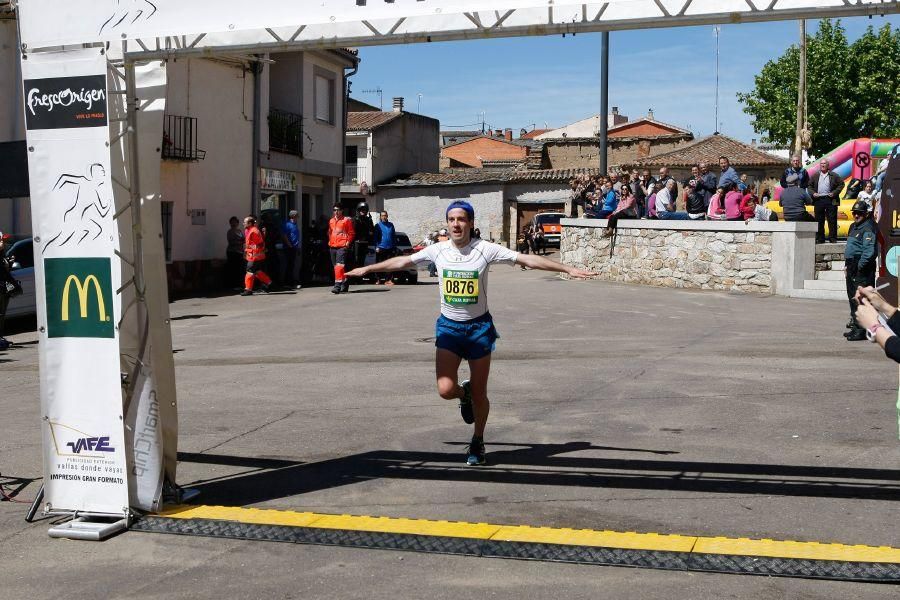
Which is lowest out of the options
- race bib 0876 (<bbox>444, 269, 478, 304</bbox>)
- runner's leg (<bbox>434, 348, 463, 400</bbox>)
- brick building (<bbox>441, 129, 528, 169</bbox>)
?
runner's leg (<bbox>434, 348, 463, 400</bbox>)

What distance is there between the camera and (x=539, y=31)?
566 cm

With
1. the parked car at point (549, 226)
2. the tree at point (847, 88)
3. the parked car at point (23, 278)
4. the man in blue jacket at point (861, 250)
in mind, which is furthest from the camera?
the tree at point (847, 88)

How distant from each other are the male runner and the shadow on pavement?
1.23 feet

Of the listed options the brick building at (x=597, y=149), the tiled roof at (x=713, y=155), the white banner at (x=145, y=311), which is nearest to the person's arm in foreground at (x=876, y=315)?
the white banner at (x=145, y=311)

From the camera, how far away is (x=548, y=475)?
741 cm

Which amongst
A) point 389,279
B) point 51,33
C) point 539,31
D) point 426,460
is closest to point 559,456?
point 426,460

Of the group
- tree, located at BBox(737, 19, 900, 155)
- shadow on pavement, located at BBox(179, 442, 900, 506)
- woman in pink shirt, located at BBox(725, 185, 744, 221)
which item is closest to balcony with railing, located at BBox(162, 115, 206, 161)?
woman in pink shirt, located at BBox(725, 185, 744, 221)

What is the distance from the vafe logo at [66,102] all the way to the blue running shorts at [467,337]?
2731mm

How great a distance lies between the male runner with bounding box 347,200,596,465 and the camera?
7.65 metres

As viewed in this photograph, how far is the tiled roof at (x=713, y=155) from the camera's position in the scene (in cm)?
5712

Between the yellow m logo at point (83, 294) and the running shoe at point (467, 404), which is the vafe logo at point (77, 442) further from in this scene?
the running shoe at point (467, 404)

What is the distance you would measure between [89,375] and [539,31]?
3223mm

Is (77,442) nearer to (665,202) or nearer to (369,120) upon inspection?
(665,202)

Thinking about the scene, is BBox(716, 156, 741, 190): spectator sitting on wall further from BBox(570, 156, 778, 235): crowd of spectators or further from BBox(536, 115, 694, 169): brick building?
BBox(536, 115, 694, 169): brick building
